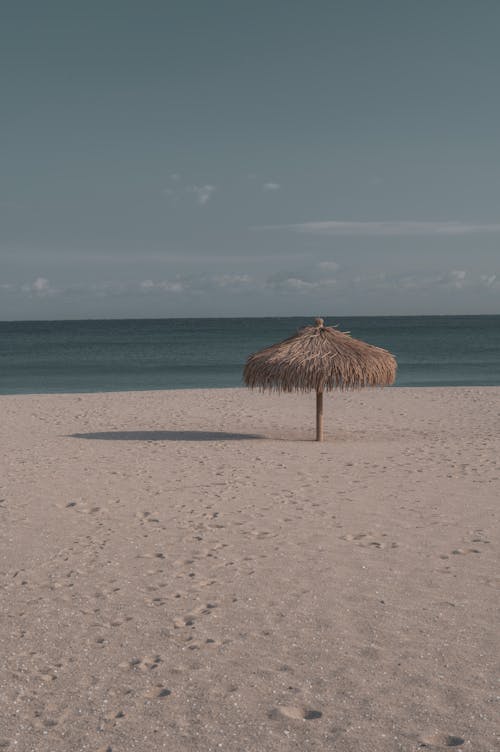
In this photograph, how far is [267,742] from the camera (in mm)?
3316

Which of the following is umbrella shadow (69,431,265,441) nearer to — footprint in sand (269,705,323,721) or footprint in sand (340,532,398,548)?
footprint in sand (340,532,398,548)

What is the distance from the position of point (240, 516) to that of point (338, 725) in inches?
142

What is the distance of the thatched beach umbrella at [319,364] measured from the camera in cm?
1023

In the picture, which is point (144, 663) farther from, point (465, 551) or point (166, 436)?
point (166, 436)

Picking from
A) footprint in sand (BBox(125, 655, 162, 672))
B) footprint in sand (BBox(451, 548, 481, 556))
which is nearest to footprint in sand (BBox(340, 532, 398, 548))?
footprint in sand (BBox(451, 548, 481, 556))

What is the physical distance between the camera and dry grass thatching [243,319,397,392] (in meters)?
10.2

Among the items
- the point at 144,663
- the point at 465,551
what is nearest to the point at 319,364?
the point at 465,551

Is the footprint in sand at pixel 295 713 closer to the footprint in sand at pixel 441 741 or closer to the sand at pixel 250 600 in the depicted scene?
the sand at pixel 250 600

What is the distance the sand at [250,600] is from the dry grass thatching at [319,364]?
3.40ft

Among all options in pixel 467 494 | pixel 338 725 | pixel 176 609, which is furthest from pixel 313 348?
pixel 338 725

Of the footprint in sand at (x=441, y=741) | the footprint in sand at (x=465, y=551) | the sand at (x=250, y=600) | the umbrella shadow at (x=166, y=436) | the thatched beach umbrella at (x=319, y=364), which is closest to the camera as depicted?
the footprint in sand at (x=441, y=741)

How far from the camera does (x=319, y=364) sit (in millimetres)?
10234

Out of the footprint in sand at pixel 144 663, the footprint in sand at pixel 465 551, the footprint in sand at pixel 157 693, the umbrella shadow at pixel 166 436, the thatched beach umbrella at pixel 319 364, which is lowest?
the footprint in sand at pixel 157 693

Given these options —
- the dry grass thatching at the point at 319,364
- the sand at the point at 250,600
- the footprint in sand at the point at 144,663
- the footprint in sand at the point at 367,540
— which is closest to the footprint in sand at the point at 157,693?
the sand at the point at 250,600
